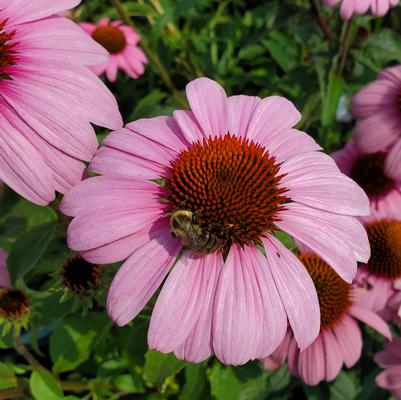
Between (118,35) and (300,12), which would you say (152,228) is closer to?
(300,12)

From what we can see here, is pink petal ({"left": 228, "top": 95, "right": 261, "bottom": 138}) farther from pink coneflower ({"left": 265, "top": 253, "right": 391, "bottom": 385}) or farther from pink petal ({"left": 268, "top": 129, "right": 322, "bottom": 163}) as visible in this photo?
pink coneflower ({"left": 265, "top": 253, "right": 391, "bottom": 385})

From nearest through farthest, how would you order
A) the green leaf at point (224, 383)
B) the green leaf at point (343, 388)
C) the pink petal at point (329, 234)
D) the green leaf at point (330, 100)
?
1. the pink petal at point (329, 234)
2. the green leaf at point (224, 383)
3. the green leaf at point (343, 388)
4. the green leaf at point (330, 100)

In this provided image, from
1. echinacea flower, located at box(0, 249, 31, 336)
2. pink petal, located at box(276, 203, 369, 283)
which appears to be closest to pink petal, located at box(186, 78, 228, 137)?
pink petal, located at box(276, 203, 369, 283)

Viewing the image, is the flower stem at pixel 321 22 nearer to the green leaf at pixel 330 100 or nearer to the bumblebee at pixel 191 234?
the green leaf at pixel 330 100

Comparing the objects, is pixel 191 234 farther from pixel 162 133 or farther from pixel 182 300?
pixel 162 133

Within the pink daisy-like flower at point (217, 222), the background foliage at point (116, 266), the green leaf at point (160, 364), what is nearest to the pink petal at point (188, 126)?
the pink daisy-like flower at point (217, 222)
